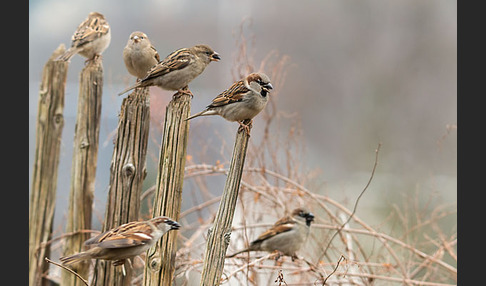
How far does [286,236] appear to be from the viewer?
426 cm

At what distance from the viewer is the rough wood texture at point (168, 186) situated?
2.96 metres

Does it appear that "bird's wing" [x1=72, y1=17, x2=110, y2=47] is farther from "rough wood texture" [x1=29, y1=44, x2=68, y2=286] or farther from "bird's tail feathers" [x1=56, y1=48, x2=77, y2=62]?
"rough wood texture" [x1=29, y1=44, x2=68, y2=286]

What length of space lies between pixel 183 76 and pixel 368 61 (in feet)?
23.4

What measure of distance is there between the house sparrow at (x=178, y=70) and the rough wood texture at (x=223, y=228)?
0.60m

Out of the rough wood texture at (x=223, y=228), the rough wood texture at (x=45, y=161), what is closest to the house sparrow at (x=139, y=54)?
the rough wood texture at (x=45, y=161)

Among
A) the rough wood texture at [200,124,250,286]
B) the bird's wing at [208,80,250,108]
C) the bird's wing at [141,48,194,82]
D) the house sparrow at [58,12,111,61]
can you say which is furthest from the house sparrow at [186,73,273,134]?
the house sparrow at [58,12,111,61]

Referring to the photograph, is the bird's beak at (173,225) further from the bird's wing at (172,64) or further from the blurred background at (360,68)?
the blurred background at (360,68)

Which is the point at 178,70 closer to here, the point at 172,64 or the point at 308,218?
the point at 172,64

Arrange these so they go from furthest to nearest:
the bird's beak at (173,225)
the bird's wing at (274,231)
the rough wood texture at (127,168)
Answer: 1. the bird's wing at (274,231)
2. the rough wood texture at (127,168)
3. the bird's beak at (173,225)

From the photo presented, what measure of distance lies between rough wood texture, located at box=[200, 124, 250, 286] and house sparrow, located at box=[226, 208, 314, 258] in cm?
142

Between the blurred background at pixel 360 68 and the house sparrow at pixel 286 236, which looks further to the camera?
the blurred background at pixel 360 68

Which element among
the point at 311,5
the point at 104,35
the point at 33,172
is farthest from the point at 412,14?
the point at 33,172

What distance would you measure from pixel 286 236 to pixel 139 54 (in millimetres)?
1739

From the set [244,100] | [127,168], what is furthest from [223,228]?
[127,168]
